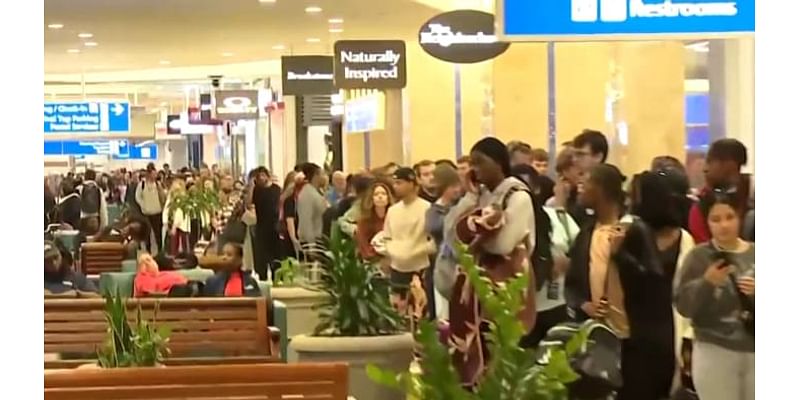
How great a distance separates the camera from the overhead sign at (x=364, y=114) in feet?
63.8

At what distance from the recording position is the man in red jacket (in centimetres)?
634

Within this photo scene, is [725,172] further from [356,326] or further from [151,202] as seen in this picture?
[151,202]

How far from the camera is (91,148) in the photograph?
4541 centimetres

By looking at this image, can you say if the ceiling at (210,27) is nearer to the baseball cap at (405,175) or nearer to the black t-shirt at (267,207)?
the black t-shirt at (267,207)

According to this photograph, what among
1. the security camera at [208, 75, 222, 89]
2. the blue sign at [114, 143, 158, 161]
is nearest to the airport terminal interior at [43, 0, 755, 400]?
the security camera at [208, 75, 222, 89]

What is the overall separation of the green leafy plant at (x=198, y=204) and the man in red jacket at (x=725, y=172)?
1313 cm

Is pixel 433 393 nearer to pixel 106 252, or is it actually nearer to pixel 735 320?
pixel 735 320

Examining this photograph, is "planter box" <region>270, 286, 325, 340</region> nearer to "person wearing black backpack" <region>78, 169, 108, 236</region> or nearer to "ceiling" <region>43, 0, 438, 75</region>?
"ceiling" <region>43, 0, 438, 75</region>

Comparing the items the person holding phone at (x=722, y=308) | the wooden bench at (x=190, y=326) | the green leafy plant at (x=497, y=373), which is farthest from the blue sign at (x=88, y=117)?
the green leafy plant at (x=497, y=373)

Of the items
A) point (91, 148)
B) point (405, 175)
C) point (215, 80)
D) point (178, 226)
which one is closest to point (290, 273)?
point (405, 175)

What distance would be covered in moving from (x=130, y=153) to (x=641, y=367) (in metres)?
43.0

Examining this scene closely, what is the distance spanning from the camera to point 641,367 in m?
6.19

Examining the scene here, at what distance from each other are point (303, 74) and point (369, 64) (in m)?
3.94

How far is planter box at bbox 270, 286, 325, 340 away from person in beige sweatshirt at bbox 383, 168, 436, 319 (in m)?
0.68
